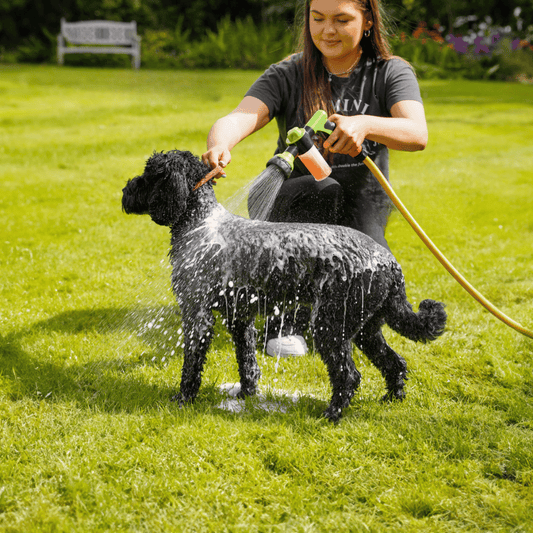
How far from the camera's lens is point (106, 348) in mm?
3977

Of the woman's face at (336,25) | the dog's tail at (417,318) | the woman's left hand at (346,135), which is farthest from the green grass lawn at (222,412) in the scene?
the woman's face at (336,25)

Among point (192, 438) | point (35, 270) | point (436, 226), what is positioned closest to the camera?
point (192, 438)

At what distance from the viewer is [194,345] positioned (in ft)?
10.2

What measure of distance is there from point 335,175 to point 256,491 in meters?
2.15

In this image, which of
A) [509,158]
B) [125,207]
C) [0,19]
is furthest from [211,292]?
[0,19]

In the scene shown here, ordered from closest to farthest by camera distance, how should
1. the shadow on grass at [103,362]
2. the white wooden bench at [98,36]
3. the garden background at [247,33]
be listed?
the shadow on grass at [103,362], the garden background at [247,33], the white wooden bench at [98,36]

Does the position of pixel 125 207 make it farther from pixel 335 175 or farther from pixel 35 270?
pixel 35 270

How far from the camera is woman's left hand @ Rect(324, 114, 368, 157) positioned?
272 cm

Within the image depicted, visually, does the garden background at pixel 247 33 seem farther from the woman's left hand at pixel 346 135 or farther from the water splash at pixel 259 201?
the woman's left hand at pixel 346 135

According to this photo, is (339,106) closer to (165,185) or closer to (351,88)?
(351,88)

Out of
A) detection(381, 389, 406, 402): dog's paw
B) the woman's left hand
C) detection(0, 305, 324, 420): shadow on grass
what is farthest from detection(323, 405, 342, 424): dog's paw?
the woman's left hand

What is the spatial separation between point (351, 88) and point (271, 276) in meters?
1.50

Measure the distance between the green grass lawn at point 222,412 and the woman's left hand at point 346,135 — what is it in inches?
55.6

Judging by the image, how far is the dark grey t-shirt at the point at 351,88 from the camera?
3607 millimetres
